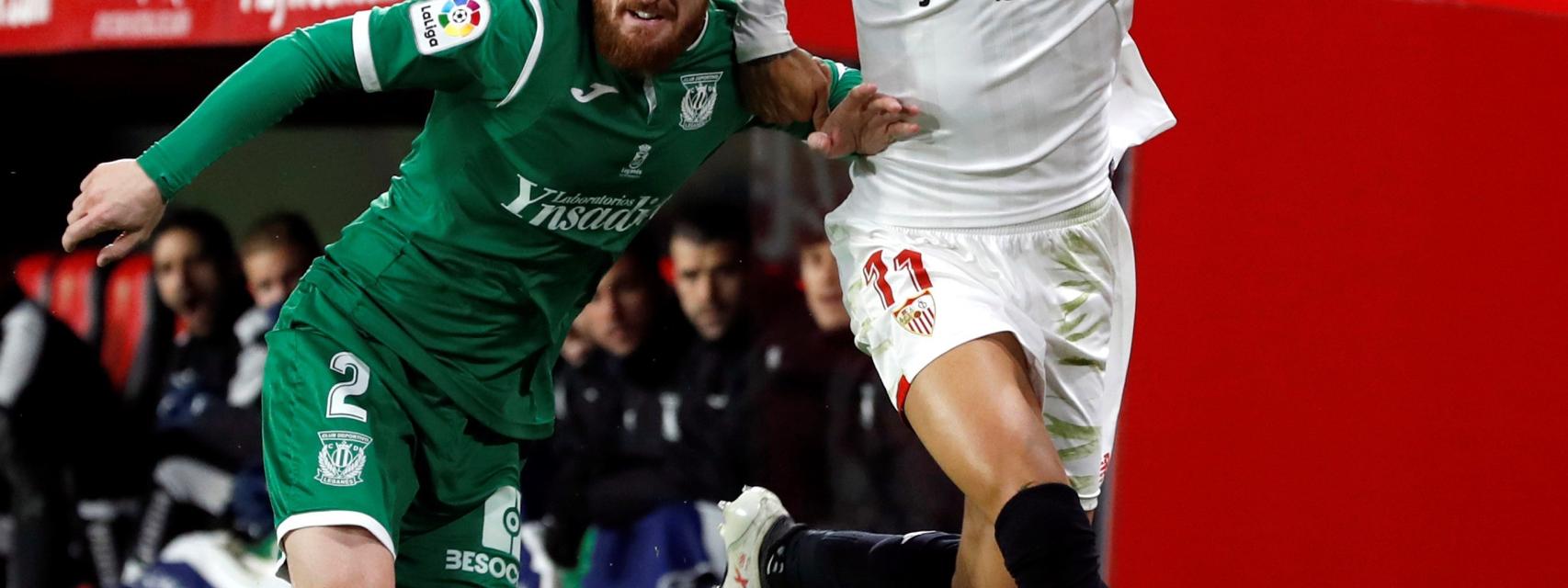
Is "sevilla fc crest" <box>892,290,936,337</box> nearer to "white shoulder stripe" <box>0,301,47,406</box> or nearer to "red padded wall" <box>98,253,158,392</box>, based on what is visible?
"red padded wall" <box>98,253,158,392</box>

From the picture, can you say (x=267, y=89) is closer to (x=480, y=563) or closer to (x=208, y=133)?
(x=208, y=133)

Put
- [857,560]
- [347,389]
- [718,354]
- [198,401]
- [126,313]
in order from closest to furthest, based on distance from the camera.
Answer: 1. [347,389]
2. [857,560]
3. [718,354]
4. [198,401]
5. [126,313]

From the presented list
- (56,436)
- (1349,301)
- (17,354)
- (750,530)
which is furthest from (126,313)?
(1349,301)

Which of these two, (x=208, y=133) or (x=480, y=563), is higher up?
(x=208, y=133)

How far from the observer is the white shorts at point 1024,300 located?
292 cm

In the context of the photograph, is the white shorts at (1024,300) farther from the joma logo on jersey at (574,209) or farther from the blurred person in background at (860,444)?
the blurred person in background at (860,444)

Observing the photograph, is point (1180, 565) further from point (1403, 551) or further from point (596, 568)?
point (596, 568)

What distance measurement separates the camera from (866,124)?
3094mm

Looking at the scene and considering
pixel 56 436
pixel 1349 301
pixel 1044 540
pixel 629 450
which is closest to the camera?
pixel 1044 540

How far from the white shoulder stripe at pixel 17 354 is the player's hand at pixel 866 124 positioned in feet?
15.5

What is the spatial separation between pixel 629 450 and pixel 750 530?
1639 mm

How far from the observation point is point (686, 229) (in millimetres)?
5602

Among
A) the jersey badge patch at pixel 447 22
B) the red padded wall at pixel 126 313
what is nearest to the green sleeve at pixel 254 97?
the jersey badge patch at pixel 447 22

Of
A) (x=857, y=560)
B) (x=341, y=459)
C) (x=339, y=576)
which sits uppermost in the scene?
(x=341, y=459)
